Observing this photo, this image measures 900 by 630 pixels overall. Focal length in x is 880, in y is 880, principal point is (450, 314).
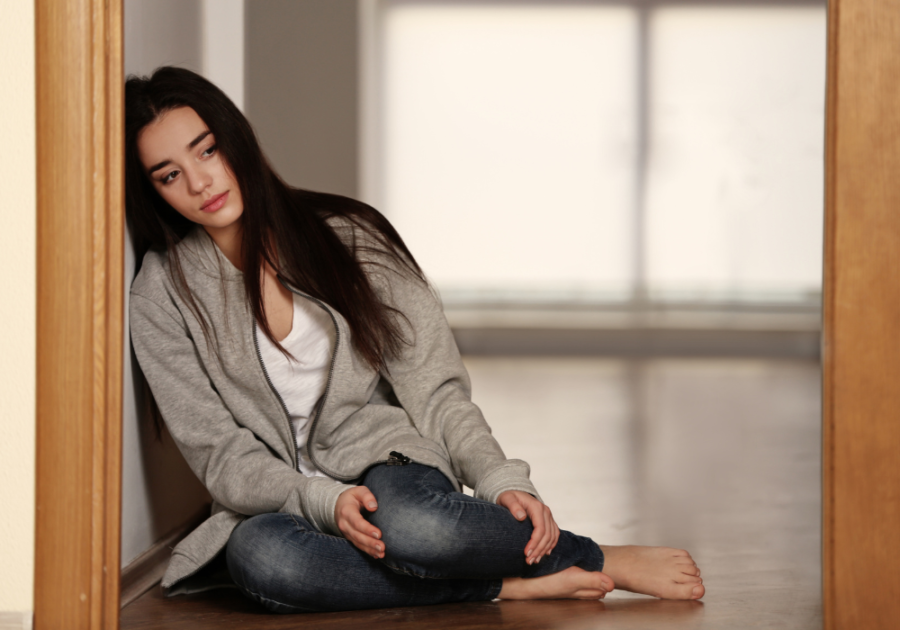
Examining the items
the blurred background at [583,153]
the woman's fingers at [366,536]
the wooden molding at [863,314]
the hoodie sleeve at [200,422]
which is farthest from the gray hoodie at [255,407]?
the blurred background at [583,153]

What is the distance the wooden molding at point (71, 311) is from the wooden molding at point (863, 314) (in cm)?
82

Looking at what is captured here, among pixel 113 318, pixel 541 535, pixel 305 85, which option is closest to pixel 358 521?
pixel 541 535

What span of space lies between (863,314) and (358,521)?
25.7 inches

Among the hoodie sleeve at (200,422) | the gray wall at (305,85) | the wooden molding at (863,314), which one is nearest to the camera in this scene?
the wooden molding at (863,314)

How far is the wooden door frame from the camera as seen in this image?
955mm

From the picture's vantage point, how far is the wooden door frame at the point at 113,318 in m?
0.96

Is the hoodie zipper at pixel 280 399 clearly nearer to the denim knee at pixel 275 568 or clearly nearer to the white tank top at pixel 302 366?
the white tank top at pixel 302 366

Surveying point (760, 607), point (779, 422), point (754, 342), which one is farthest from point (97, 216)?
point (754, 342)

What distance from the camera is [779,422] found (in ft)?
9.77

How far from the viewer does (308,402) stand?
54.2 inches

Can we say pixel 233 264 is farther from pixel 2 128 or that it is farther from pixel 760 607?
pixel 760 607

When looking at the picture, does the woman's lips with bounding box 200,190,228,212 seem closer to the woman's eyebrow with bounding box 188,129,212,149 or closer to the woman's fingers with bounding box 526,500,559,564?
the woman's eyebrow with bounding box 188,129,212,149

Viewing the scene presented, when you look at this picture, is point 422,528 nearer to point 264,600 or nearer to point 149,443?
point 264,600

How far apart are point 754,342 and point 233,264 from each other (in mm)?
4779
